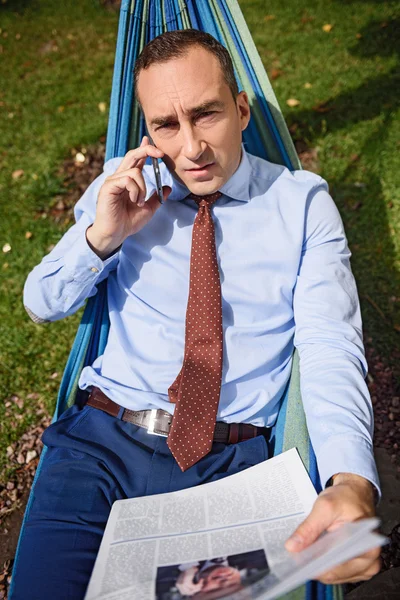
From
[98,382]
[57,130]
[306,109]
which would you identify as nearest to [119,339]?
[98,382]

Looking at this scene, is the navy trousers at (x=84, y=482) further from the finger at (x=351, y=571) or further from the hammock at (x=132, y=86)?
the finger at (x=351, y=571)

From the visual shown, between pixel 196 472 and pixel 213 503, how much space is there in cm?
19

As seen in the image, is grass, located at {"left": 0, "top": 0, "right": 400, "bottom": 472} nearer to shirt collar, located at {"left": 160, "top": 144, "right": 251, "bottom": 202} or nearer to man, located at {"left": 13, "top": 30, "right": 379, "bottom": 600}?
man, located at {"left": 13, "top": 30, "right": 379, "bottom": 600}

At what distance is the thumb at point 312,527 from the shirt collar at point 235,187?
4.04 feet

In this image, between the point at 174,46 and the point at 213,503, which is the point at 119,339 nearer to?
the point at 213,503

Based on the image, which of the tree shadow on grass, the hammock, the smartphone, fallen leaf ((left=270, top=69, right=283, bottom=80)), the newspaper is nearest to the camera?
the newspaper

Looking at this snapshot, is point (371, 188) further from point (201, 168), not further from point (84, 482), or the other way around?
point (84, 482)

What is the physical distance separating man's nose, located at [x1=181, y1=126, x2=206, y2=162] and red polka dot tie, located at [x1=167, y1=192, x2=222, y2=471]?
0.22 m

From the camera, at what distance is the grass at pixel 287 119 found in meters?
3.23

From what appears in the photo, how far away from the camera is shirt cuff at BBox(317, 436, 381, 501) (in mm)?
→ 1636

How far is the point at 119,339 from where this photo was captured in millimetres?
2244

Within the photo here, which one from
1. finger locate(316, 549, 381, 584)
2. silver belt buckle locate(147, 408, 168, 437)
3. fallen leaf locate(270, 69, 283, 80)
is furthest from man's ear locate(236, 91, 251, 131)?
fallen leaf locate(270, 69, 283, 80)

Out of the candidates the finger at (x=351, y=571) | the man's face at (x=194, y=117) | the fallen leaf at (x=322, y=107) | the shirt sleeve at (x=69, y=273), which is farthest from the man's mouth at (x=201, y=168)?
the fallen leaf at (x=322, y=107)

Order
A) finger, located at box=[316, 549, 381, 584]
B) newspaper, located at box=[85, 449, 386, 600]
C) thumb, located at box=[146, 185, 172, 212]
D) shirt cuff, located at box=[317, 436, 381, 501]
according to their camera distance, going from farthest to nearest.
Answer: thumb, located at box=[146, 185, 172, 212]
shirt cuff, located at box=[317, 436, 381, 501]
finger, located at box=[316, 549, 381, 584]
newspaper, located at box=[85, 449, 386, 600]
